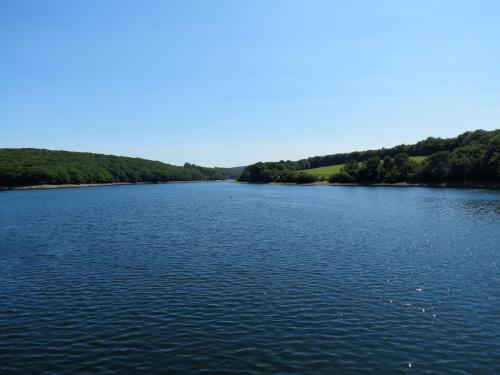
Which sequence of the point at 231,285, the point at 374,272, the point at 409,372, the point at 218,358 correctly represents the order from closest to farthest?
the point at 409,372 → the point at 218,358 → the point at 231,285 → the point at 374,272

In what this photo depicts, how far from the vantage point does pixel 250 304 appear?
26.5 metres

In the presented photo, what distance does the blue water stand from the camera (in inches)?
740

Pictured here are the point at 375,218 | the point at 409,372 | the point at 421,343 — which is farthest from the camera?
the point at 375,218

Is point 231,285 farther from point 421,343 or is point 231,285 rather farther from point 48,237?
point 48,237

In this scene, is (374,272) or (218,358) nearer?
(218,358)

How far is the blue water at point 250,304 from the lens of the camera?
18.8 meters

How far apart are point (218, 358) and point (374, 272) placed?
811 inches

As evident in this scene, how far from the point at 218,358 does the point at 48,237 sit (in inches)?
1755

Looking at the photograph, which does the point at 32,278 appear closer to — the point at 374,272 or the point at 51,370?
the point at 51,370

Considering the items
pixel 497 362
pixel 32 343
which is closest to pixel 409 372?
pixel 497 362

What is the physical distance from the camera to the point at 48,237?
53938mm

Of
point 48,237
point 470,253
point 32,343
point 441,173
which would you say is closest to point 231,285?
point 32,343

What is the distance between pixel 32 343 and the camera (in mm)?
20609

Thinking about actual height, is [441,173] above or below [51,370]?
above
